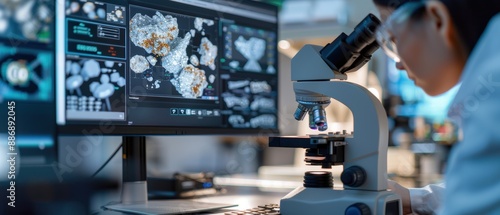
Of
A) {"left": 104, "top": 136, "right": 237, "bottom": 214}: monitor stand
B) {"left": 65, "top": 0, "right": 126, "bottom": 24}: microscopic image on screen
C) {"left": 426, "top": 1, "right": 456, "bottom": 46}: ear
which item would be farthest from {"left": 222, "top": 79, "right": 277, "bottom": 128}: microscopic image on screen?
{"left": 426, "top": 1, "right": 456, "bottom": 46}: ear

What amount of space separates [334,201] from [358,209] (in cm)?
7

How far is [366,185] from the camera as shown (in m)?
1.17

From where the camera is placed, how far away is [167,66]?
1.39 metres

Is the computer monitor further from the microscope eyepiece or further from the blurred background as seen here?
the microscope eyepiece

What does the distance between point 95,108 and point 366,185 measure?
616 mm

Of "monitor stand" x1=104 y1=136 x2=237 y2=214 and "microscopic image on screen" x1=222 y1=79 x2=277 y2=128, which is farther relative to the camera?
"microscopic image on screen" x1=222 y1=79 x2=277 y2=128

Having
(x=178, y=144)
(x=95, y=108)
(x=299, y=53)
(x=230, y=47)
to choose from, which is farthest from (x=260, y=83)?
(x=178, y=144)

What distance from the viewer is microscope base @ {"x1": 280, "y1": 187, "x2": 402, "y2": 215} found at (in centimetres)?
111

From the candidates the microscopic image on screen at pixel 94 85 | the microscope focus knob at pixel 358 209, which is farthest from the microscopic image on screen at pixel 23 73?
the microscope focus knob at pixel 358 209

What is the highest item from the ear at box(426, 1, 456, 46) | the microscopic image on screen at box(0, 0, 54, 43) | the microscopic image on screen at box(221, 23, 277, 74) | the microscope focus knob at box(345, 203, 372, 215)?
the microscopic image on screen at box(0, 0, 54, 43)

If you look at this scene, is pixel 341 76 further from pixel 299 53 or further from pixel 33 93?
pixel 33 93

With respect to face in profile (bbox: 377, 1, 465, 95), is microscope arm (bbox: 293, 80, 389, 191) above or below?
below

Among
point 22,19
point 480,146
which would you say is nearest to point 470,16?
point 480,146

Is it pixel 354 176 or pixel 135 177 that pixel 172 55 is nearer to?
pixel 135 177
